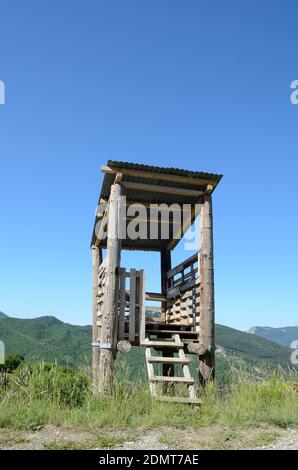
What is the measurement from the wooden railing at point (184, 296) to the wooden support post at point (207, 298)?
1.15 feet

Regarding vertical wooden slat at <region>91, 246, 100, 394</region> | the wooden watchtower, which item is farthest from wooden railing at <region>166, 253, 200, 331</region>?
vertical wooden slat at <region>91, 246, 100, 394</region>

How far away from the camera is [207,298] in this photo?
28.1 feet

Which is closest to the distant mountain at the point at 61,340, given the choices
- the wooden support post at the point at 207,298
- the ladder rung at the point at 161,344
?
the wooden support post at the point at 207,298

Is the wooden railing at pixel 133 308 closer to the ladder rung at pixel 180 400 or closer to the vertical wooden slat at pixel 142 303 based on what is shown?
the vertical wooden slat at pixel 142 303

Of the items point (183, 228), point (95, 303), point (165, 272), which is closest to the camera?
point (183, 228)

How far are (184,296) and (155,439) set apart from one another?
5.41 metres

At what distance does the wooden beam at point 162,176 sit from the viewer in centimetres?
861

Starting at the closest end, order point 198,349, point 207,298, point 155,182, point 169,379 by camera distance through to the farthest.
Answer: point 169,379, point 198,349, point 207,298, point 155,182

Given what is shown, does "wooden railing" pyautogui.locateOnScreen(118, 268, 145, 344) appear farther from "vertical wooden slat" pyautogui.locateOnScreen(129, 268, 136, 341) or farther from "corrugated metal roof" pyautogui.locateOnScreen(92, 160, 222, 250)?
"corrugated metal roof" pyautogui.locateOnScreen(92, 160, 222, 250)

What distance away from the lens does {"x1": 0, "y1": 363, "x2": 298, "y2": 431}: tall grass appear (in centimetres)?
538

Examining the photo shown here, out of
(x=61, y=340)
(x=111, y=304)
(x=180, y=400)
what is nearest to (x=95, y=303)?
(x=111, y=304)

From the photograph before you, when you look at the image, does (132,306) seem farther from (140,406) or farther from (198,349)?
(140,406)
